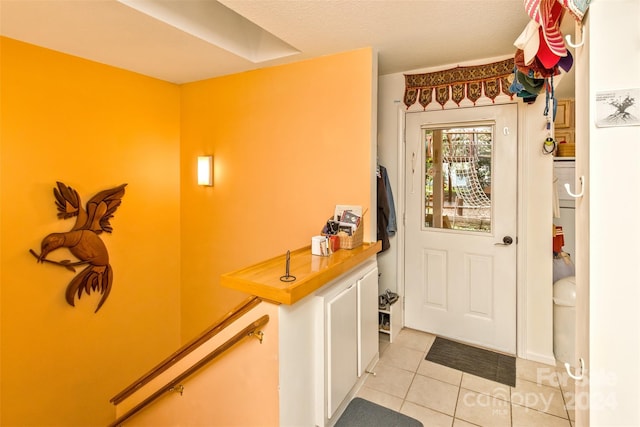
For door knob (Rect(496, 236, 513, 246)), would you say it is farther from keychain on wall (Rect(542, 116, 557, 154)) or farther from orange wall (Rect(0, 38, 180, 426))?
orange wall (Rect(0, 38, 180, 426))

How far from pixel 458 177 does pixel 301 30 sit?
1.83 meters

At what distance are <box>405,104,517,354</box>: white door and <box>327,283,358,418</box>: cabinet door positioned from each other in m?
1.24

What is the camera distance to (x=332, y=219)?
254 centimetres

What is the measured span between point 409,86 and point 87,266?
330 centimetres

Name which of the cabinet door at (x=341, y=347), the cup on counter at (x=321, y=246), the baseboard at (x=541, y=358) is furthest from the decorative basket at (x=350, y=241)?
the baseboard at (x=541, y=358)

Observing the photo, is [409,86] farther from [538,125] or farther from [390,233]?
[390,233]

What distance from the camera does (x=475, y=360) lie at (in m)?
2.74

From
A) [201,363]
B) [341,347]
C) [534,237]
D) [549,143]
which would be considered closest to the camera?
[201,363]

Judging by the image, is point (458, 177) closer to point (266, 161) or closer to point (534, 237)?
point (534, 237)

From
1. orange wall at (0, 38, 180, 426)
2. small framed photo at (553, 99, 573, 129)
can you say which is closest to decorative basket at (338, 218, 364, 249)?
orange wall at (0, 38, 180, 426)

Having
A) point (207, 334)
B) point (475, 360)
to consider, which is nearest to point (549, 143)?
point (475, 360)
